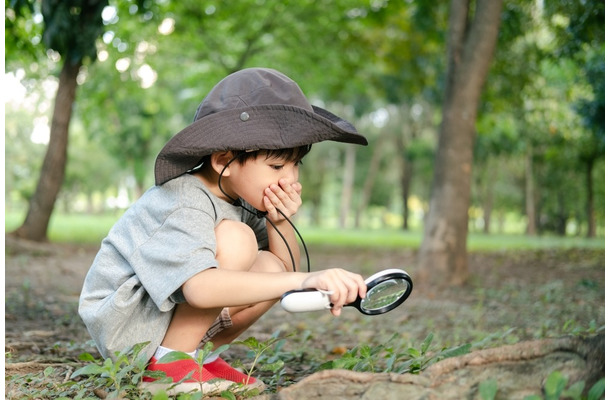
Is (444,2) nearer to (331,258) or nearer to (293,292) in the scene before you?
(331,258)

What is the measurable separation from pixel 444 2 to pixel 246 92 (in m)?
8.52

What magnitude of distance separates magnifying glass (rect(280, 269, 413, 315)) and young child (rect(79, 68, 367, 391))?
122 mm

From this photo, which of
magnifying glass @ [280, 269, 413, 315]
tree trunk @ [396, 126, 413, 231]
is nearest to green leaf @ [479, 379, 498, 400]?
magnifying glass @ [280, 269, 413, 315]

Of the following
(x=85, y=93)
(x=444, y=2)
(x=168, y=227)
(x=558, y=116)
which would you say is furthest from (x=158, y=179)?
(x=558, y=116)

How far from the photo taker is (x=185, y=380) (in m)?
2.19

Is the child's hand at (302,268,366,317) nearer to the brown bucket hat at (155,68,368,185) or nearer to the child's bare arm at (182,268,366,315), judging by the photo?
the child's bare arm at (182,268,366,315)

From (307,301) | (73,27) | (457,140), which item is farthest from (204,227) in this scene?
(73,27)

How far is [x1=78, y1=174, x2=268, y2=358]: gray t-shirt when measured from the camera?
2086 millimetres

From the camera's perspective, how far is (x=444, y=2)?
10.1 m

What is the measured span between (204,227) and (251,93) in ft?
1.59

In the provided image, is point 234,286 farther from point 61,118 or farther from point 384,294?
point 61,118

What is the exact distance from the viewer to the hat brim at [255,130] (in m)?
2.19

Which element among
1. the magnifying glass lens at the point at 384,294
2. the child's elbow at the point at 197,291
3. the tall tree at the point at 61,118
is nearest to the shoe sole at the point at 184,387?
the child's elbow at the point at 197,291

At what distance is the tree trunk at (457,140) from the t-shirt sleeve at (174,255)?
471cm
